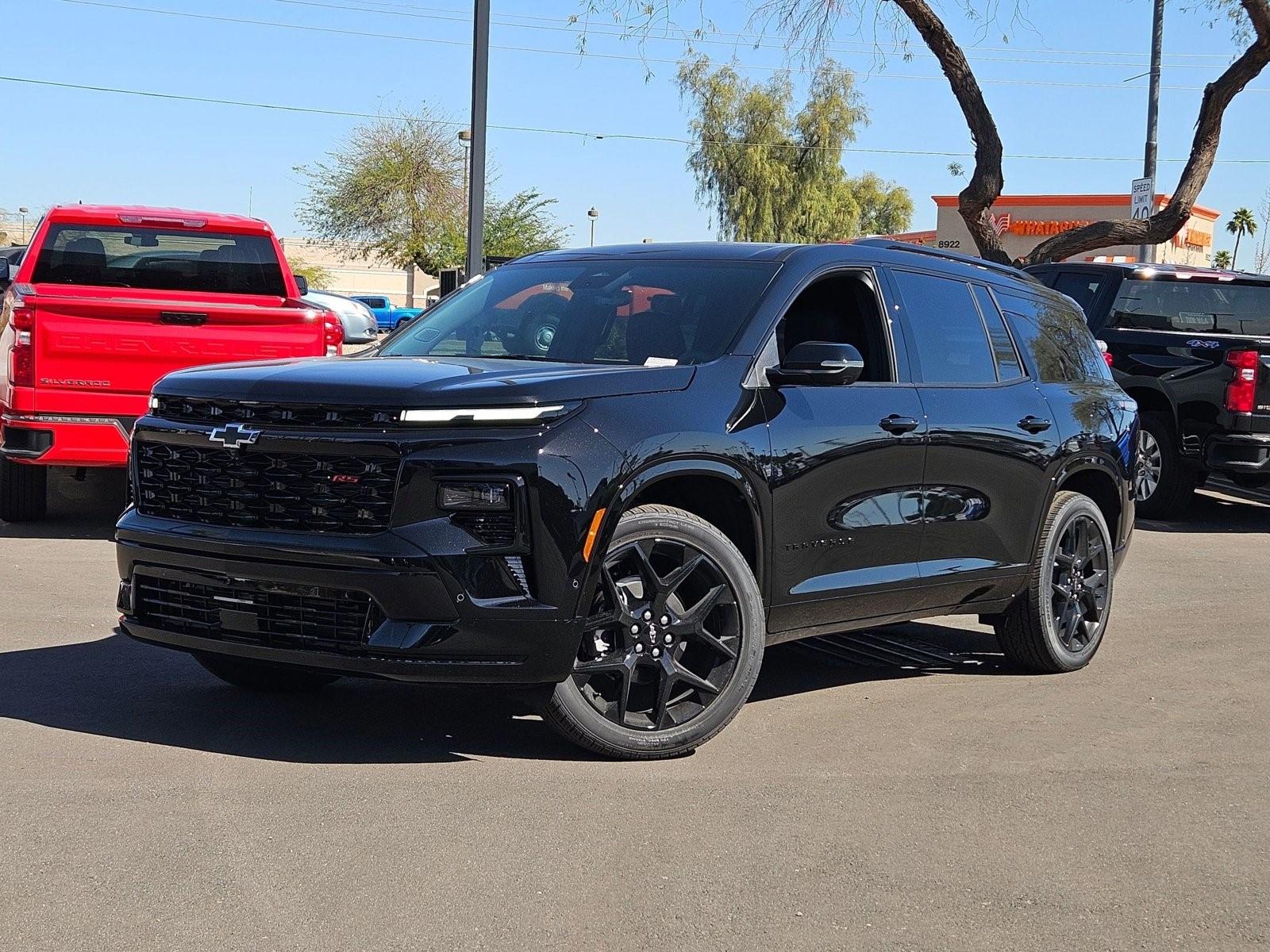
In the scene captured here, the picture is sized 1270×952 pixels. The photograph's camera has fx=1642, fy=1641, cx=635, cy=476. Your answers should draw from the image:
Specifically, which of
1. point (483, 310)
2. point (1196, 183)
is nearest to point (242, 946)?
point (483, 310)

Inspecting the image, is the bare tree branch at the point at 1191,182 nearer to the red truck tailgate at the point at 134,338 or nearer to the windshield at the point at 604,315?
the red truck tailgate at the point at 134,338

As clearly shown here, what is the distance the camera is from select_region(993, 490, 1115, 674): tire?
7.18 meters

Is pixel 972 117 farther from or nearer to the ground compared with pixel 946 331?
farther from the ground

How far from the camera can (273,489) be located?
16.8ft

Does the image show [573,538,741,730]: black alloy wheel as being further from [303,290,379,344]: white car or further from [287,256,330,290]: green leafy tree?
[287,256,330,290]: green leafy tree

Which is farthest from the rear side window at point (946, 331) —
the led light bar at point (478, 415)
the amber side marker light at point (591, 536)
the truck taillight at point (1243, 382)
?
the truck taillight at point (1243, 382)

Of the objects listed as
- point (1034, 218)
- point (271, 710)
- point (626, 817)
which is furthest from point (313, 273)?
point (626, 817)

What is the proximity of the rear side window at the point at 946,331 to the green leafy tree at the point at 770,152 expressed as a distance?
55.2 meters

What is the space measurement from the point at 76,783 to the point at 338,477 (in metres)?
1.18

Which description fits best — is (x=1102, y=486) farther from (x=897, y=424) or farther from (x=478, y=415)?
(x=478, y=415)

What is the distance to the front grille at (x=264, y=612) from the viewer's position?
5.00 meters

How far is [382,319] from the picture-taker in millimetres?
56469

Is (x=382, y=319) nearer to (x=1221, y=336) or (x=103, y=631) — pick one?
(x=1221, y=336)

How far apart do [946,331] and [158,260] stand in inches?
246
